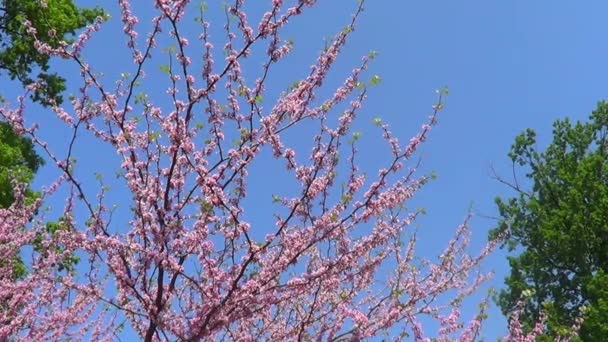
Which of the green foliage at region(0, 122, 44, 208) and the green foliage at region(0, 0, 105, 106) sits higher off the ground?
the green foliage at region(0, 0, 105, 106)

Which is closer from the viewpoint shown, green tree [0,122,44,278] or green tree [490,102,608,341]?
green tree [0,122,44,278]

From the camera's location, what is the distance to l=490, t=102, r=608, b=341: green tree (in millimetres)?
17062

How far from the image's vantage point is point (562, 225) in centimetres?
1758

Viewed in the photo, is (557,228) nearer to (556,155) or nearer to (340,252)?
(556,155)

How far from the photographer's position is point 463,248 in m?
8.55

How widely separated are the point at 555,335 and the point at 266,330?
11.2m

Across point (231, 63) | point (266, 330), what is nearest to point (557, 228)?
point (266, 330)

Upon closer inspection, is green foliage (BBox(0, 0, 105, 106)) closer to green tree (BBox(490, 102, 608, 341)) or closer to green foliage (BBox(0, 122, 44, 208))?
green foliage (BBox(0, 122, 44, 208))

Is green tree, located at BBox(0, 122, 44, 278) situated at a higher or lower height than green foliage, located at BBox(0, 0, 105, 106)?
lower

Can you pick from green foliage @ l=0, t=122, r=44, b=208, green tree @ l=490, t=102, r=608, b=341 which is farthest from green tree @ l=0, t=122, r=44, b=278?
green tree @ l=490, t=102, r=608, b=341

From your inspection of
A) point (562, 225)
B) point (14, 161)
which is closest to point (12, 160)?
→ point (14, 161)

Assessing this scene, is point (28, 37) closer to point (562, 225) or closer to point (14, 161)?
point (14, 161)

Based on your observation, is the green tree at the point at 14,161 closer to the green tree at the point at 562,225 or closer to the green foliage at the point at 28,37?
the green foliage at the point at 28,37

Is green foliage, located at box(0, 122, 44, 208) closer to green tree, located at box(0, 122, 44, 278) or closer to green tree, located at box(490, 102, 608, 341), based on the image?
green tree, located at box(0, 122, 44, 278)
